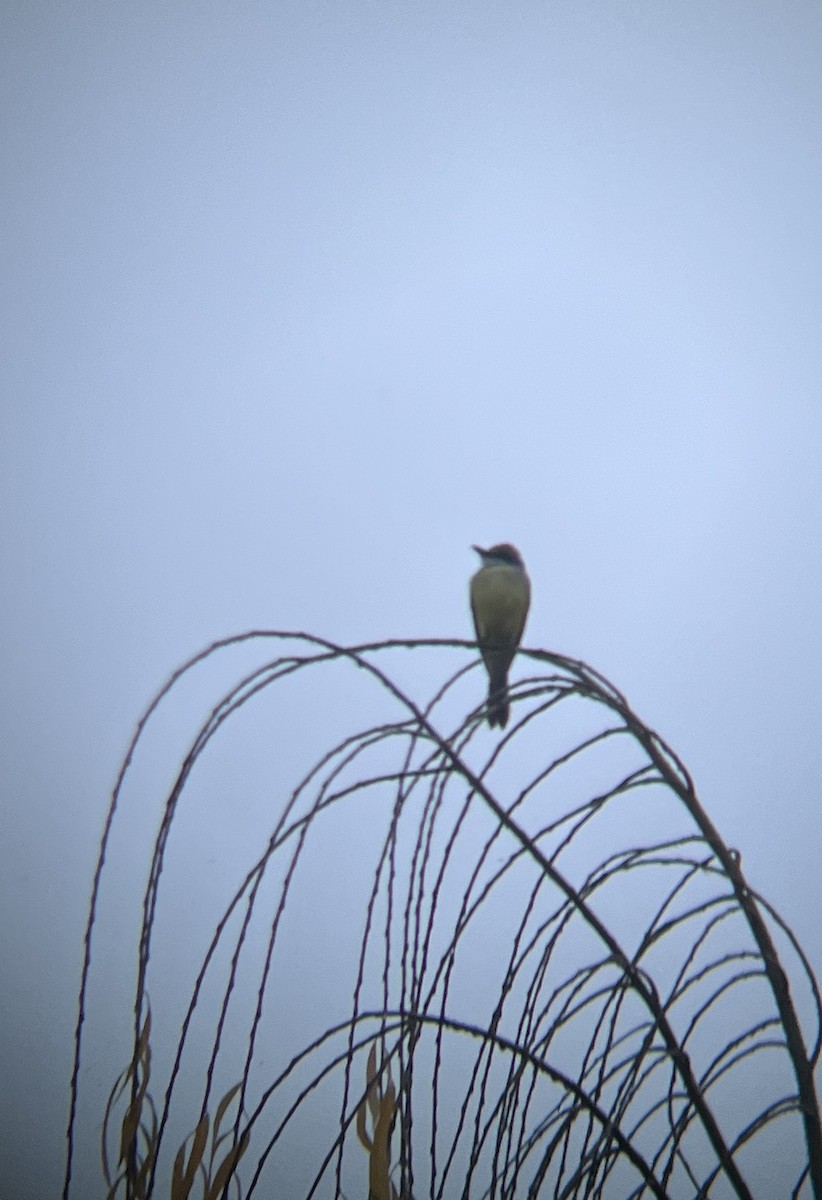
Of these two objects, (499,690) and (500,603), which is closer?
(499,690)

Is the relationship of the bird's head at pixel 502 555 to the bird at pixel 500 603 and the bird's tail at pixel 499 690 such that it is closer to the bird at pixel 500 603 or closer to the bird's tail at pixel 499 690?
the bird at pixel 500 603

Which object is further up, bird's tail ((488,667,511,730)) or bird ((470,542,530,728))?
bird ((470,542,530,728))

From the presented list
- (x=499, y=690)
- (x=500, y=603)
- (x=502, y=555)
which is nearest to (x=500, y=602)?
(x=500, y=603)

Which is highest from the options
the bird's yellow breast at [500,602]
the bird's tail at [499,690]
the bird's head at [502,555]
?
the bird's head at [502,555]

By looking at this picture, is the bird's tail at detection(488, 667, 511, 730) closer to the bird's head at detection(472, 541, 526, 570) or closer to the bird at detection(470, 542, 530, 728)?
the bird at detection(470, 542, 530, 728)

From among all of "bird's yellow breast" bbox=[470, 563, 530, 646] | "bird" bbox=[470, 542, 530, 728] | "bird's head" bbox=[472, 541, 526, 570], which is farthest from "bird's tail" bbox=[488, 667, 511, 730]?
"bird's head" bbox=[472, 541, 526, 570]

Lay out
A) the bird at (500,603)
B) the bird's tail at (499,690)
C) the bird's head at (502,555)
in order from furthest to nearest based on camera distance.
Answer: the bird's head at (502,555) < the bird at (500,603) < the bird's tail at (499,690)

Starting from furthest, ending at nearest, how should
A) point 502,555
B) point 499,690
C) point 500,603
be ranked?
point 502,555 → point 500,603 → point 499,690

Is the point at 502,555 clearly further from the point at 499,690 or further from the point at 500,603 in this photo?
the point at 499,690

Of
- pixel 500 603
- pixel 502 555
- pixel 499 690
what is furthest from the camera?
pixel 502 555

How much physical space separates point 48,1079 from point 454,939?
8.57 feet

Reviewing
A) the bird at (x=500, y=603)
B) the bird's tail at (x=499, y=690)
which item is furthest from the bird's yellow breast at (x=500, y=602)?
the bird's tail at (x=499, y=690)

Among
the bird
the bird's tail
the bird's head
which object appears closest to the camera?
the bird's tail

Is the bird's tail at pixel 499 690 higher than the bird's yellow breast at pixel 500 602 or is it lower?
lower
